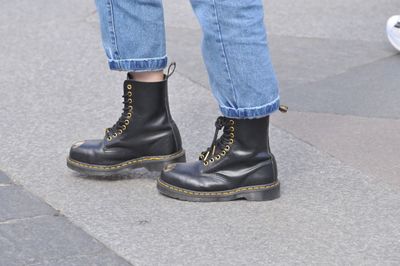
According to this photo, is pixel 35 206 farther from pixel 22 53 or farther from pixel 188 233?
pixel 22 53

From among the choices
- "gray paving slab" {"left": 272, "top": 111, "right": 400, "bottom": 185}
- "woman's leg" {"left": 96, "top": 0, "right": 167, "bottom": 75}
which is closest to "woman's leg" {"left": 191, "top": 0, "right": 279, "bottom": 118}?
"woman's leg" {"left": 96, "top": 0, "right": 167, "bottom": 75}

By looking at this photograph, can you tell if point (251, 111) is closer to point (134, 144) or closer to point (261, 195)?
point (261, 195)

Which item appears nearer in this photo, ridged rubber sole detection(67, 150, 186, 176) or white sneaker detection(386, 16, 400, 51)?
ridged rubber sole detection(67, 150, 186, 176)

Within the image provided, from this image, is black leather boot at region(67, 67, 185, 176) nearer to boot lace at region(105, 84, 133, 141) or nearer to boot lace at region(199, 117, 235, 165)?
boot lace at region(105, 84, 133, 141)

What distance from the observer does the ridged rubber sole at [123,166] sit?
3.63 metres

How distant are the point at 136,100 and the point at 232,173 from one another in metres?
0.42

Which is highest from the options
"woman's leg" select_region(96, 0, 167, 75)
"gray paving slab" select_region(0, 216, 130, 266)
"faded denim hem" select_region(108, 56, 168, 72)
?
"woman's leg" select_region(96, 0, 167, 75)

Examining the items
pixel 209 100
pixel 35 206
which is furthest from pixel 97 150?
pixel 209 100

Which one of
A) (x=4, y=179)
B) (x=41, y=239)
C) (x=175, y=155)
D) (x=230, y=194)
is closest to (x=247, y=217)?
(x=230, y=194)

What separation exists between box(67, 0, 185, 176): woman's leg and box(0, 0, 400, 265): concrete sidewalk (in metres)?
0.09

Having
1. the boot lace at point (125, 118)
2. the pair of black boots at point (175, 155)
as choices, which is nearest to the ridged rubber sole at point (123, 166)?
the pair of black boots at point (175, 155)

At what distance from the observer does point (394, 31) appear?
5.27 metres

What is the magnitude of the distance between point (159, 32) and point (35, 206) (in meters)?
0.71

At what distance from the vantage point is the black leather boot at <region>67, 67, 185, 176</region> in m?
3.61
